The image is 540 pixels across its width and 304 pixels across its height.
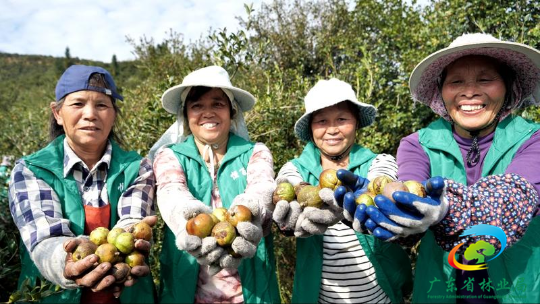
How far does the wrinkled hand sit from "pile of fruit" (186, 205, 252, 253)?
1.39ft

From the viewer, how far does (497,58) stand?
80.2 inches

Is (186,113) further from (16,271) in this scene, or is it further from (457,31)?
(457,31)

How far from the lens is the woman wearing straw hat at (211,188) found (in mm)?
2082

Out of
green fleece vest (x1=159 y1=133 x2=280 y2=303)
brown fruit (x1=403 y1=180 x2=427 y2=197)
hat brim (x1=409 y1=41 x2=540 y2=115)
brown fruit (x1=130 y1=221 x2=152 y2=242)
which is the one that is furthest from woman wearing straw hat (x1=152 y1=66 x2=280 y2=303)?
hat brim (x1=409 y1=41 x2=540 y2=115)

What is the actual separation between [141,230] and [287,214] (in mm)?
798

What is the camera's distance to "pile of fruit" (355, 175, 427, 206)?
161 cm

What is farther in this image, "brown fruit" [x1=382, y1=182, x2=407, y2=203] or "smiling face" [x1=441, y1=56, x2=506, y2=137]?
"smiling face" [x1=441, y1=56, x2=506, y2=137]

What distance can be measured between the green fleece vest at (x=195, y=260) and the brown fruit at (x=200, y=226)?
0.39m

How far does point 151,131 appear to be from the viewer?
3.73 metres

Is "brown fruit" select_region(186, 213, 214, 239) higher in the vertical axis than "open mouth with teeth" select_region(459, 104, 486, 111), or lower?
lower

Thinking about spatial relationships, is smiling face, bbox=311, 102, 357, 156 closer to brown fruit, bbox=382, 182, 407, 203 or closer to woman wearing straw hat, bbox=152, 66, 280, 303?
woman wearing straw hat, bbox=152, 66, 280, 303

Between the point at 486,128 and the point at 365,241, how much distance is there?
0.94 metres

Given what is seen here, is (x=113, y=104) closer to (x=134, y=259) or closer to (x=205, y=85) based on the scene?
(x=205, y=85)

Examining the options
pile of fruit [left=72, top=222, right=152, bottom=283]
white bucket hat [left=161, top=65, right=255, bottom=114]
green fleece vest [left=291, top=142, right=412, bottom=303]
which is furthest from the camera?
white bucket hat [left=161, top=65, right=255, bottom=114]
